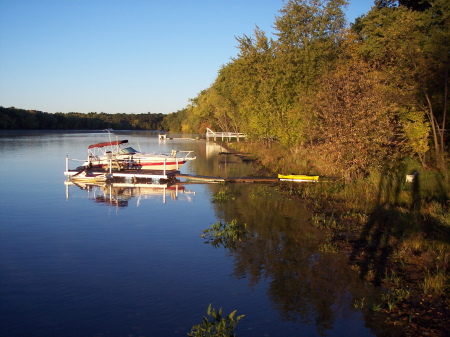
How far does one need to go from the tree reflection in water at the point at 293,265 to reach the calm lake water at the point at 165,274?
29 millimetres

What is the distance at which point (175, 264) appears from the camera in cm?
1090

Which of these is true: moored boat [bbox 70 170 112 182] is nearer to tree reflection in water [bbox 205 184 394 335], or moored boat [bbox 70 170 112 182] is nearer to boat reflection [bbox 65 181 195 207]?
boat reflection [bbox 65 181 195 207]

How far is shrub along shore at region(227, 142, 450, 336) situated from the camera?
8.12 m

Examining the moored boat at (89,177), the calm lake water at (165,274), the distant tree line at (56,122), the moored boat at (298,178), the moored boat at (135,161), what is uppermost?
the distant tree line at (56,122)

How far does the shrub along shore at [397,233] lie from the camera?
26.7ft

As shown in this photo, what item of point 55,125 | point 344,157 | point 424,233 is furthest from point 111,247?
point 55,125

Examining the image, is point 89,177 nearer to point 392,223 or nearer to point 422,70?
point 392,223

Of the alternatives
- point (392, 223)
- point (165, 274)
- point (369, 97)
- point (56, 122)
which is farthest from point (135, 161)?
point (56, 122)

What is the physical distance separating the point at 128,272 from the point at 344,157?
491 inches

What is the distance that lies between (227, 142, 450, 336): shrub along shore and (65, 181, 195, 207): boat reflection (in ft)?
18.7

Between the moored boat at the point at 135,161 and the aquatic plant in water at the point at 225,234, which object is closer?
the aquatic plant in water at the point at 225,234

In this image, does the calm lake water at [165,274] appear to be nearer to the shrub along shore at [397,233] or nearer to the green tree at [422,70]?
the shrub along shore at [397,233]

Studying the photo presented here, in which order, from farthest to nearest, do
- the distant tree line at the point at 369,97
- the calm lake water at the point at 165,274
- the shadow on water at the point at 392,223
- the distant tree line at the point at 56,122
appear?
the distant tree line at the point at 56,122
the distant tree line at the point at 369,97
the shadow on water at the point at 392,223
the calm lake water at the point at 165,274

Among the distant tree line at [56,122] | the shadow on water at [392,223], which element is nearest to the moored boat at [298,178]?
the shadow on water at [392,223]
